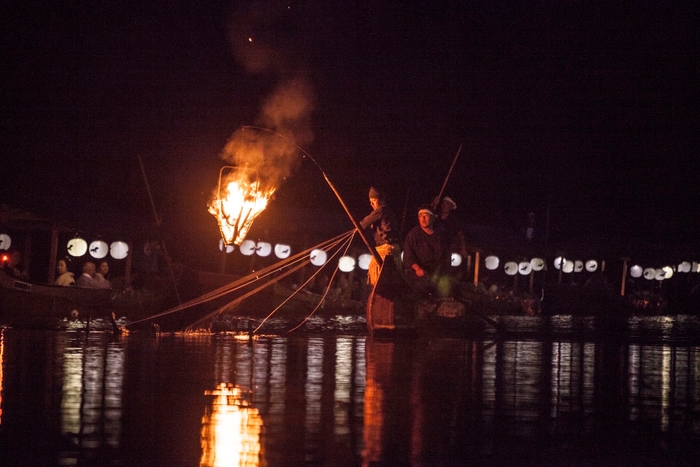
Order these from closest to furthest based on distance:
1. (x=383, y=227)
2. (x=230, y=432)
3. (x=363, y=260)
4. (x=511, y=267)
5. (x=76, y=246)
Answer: (x=230, y=432)
(x=383, y=227)
(x=76, y=246)
(x=363, y=260)
(x=511, y=267)

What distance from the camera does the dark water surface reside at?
6.00m

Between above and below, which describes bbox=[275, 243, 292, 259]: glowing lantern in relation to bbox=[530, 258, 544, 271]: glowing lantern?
below

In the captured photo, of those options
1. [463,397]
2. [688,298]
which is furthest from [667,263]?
[463,397]

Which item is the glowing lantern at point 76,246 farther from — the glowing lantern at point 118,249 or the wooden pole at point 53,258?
the wooden pole at point 53,258

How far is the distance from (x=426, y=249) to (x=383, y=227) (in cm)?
126

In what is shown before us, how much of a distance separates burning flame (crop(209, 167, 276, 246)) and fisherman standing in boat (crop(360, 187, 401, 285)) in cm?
A: 165

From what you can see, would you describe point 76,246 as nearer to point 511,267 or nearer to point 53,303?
point 53,303

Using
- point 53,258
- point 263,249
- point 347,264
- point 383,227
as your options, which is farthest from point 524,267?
point 383,227

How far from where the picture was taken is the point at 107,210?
95.9 ft

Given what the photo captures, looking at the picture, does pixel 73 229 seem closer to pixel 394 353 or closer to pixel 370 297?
pixel 370 297

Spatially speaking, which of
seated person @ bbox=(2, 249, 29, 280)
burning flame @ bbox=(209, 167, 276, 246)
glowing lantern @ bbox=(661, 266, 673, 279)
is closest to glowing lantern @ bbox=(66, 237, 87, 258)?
seated person @ bbox=(2, 249, 29, 280)

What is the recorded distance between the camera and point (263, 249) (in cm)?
3288

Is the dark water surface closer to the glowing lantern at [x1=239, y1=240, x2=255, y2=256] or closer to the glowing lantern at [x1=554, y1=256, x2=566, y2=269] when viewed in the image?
the glowing lantern at [x1=239, y1=240, x2=255, y2=256]

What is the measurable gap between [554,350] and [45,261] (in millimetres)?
20829
